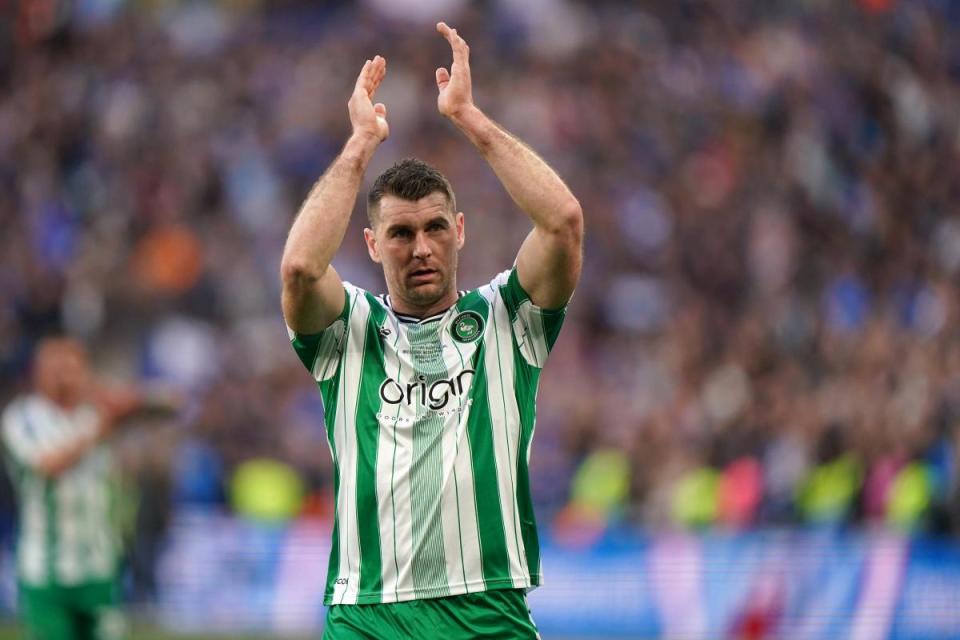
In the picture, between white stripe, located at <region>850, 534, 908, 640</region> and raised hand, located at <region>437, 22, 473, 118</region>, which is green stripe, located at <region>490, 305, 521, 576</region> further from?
white stripe, located at <region>850, 534, 908, 640</region>

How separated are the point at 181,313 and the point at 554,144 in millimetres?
5500

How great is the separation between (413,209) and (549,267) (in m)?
0.49

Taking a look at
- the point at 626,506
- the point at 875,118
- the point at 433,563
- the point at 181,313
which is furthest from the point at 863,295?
the point at 433,563

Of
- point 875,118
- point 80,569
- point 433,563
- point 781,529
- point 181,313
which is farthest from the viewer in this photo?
point 875,118

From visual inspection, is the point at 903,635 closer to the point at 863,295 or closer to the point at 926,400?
the point at 926,400

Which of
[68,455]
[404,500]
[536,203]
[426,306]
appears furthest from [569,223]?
[68,455]

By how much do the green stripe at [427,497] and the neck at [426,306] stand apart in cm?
26

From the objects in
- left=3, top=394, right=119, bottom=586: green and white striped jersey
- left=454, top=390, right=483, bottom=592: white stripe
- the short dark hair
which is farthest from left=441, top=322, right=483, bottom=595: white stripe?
left=3, top=394, right=119, bottom=586: green and white striped jersey

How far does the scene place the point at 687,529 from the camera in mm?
13164

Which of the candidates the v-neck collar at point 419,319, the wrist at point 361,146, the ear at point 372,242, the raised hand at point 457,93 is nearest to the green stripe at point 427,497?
the v-neck collar at point 419,319

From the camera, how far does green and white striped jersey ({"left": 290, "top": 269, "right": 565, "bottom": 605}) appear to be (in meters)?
4.68

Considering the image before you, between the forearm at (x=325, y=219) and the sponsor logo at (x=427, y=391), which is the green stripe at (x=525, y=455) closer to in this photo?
the sponsor logo at (x=427, y=391)

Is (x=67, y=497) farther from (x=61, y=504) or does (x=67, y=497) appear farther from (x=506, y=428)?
(x=506, y=428)

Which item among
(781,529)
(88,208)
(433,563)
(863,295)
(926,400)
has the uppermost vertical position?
(88,208)
